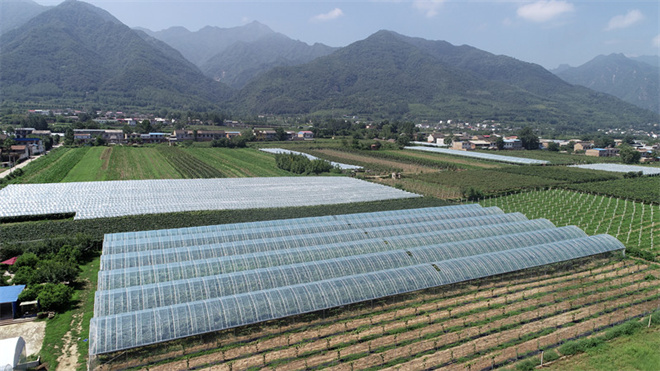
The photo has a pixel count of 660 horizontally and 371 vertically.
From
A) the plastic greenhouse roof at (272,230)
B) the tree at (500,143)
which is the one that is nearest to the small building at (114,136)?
the plastic greenhouse roof at (272,230)

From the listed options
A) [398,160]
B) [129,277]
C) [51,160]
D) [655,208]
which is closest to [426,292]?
[129,277]

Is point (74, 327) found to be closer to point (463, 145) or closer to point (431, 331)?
point (431, 331)

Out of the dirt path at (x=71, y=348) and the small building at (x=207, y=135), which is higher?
the small building at (x=207, y=135)

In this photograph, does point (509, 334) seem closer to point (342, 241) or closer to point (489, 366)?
point (489, 366)

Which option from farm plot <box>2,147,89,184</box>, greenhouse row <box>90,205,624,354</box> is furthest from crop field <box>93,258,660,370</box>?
farm plot <box>2,147,89,184</box>

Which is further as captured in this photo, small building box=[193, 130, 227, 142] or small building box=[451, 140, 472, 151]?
small building box=[193, 130, 227, 142]

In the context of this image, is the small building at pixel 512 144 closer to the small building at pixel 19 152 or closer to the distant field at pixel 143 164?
the distant field at pixel 143 164

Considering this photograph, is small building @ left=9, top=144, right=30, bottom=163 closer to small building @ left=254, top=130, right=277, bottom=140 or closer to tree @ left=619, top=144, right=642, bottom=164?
small building @ left=254, top=130, right=277, bottom=140
